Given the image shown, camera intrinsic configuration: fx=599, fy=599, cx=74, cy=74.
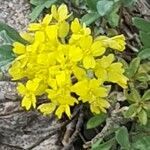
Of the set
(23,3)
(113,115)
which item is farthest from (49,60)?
(23,3)

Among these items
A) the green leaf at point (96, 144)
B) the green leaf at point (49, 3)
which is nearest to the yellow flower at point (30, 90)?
the green leaf at point (96, 144)

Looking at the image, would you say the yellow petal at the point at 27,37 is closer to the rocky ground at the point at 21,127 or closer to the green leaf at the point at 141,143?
the rocky ground at the point at 21,127

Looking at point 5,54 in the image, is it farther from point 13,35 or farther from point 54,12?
point 54,12

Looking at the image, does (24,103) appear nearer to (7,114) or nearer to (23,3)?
(7,114)

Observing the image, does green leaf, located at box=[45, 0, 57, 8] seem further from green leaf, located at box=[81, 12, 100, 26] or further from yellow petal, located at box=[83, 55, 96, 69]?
yellow petal, located at box=[83, 55, 96, 69]

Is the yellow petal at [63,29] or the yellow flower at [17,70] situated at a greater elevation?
the yellow petal at [63,29]
